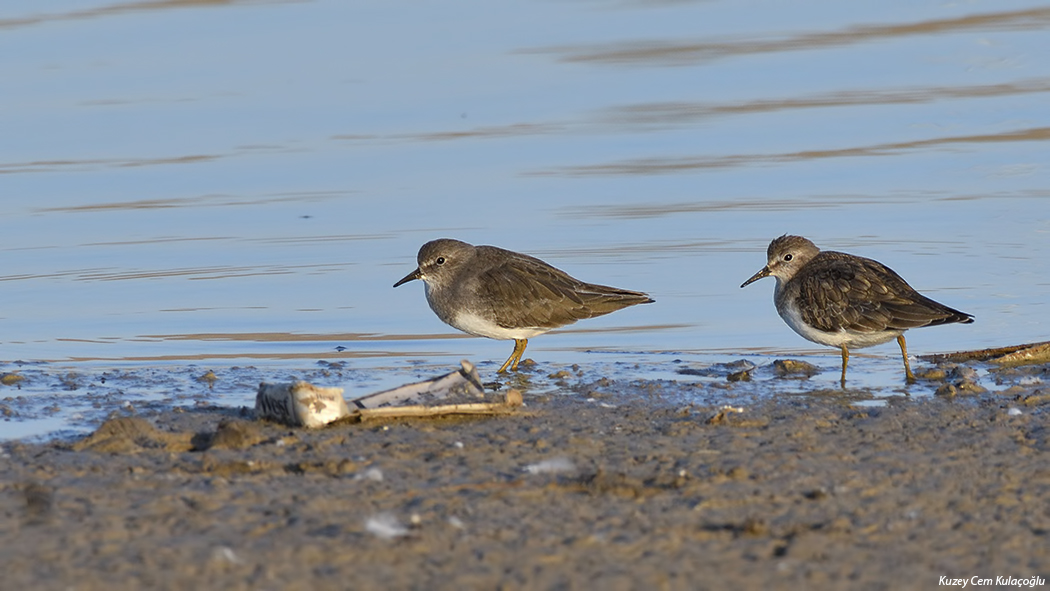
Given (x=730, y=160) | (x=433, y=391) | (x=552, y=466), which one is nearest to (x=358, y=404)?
(x=433, y=391)

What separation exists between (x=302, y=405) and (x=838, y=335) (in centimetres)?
345

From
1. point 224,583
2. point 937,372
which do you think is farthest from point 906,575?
point 937,372

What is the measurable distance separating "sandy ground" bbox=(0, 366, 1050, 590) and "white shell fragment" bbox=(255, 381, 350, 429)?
97 millimetres

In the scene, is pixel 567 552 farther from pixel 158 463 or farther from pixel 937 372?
pixel 937 372

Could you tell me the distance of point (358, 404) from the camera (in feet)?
21.9

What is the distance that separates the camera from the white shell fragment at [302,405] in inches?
252

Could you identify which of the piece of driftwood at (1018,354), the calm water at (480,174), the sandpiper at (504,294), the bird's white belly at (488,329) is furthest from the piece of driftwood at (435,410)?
the piece of driftwood at (1018,354)

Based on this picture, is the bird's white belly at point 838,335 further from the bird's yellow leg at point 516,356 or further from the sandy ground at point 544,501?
the bird's yellow leg at point 516,356

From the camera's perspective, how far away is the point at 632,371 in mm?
8406

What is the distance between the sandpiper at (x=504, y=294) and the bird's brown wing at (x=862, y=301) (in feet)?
4.01

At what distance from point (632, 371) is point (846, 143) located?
7220mm

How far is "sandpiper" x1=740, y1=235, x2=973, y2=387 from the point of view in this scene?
8367 millimetres

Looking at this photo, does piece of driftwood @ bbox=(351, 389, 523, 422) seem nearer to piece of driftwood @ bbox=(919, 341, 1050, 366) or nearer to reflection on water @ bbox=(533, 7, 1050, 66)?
piece of driftwood @ bbox=(919, 341, 1050, 366)

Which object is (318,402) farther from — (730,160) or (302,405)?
(730,160)
